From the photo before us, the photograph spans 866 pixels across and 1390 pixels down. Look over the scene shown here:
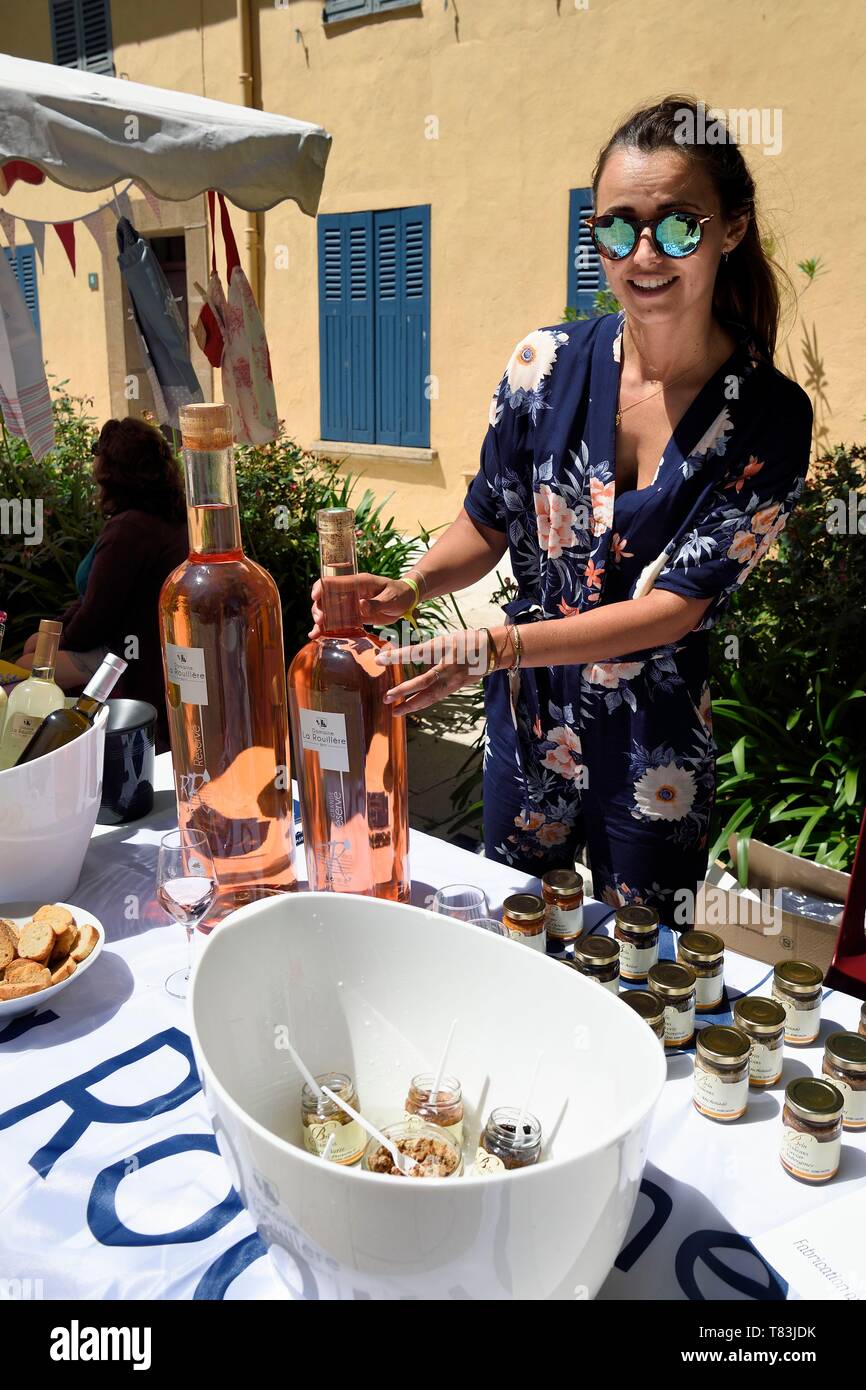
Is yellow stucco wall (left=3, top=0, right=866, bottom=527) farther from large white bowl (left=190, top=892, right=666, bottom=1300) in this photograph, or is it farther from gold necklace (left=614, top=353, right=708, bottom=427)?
large white bowl (left=190, top=892, right=666, bottom=1300)

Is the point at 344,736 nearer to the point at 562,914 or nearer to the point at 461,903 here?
the point at 461,903

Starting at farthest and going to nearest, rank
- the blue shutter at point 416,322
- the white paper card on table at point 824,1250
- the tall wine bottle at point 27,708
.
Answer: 1. the blue shutter at point 416,322
2. the tall wine bottle at point 27,708
3. the white paper card on table at point 824,1250

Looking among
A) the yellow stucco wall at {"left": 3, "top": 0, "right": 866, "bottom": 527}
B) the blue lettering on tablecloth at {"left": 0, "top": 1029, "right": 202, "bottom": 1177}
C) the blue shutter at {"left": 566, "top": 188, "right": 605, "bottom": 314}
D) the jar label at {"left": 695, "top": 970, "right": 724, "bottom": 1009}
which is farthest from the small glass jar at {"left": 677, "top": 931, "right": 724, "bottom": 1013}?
the blue shutter at {"left": 566, "top": 188, "right": 605, "bottom": 314}

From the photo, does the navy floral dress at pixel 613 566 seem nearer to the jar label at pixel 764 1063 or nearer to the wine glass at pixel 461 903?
the wine glass at pixel 461 903

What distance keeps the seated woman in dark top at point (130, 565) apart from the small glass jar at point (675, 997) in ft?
8.16

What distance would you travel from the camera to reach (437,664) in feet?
4.17

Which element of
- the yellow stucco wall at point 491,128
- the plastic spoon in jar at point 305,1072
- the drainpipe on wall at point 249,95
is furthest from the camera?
the drainpipe on wall at point 249,95

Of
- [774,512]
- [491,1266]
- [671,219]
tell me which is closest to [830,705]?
[774,512]

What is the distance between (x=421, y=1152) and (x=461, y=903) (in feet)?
1.23

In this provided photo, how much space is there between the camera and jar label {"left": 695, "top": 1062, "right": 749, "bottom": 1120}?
990mm

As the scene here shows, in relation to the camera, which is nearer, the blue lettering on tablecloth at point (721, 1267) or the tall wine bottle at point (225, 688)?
the blue lettering on tablecloth at point (721, 1267)

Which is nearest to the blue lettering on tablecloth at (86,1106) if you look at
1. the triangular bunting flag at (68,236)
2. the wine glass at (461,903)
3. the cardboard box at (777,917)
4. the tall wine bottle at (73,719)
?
the wine glass at (461,903)

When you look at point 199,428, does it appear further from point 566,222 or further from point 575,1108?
point 566,222

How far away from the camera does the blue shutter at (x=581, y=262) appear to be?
6.26 meters
